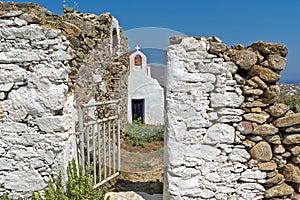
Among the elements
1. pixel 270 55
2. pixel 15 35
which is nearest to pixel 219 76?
pixel 270 55

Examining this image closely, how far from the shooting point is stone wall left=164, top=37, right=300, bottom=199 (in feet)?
9.18

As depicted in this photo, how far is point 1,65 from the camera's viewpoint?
2768mm

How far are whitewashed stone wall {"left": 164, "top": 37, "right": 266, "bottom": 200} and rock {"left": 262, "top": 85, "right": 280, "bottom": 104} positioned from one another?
28cm

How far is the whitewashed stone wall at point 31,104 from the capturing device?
8.98ft

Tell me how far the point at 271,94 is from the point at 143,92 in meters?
7.93

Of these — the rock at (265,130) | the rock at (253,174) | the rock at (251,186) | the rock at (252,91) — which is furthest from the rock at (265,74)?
the rock at (251,186)

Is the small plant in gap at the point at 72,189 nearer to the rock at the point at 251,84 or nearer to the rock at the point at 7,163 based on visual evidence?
the rock at the point at 7,163

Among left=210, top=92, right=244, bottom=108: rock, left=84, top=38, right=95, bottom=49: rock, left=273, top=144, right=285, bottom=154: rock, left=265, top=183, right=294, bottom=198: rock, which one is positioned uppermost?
left=84, top=38, right=95, bottom=49: rock

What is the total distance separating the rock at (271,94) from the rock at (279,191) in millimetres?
956

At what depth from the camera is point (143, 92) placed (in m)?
10.6

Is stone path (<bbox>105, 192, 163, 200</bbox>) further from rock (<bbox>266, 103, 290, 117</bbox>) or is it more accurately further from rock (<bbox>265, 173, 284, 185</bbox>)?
rock (<bbox>266, 103, 290, 117</bbox>)

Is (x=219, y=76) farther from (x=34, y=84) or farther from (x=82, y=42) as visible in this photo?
(x=82, y=42)

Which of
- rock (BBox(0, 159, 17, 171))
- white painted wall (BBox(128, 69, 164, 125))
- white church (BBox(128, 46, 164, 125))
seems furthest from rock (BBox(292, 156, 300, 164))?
white painted wall (BBox(128, 69, 164, 125))

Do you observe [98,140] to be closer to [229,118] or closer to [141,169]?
[141,169]
